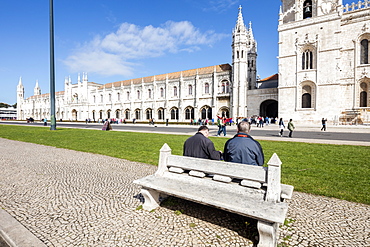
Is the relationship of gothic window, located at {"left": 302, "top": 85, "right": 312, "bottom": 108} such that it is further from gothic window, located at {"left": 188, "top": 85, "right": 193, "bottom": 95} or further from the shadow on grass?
the shadow on grass

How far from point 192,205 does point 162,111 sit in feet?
149

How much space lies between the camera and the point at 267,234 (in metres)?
2.38

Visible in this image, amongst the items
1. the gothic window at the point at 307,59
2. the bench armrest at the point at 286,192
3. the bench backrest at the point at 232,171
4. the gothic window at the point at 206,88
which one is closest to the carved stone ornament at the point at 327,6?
the gothic window at the point at 307,59

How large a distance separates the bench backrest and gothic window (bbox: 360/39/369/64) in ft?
113

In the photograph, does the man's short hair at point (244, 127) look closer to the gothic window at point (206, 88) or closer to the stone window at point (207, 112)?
the stone window at point (207, 112)

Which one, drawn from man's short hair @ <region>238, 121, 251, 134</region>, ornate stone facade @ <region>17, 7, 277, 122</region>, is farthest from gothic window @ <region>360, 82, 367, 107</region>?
man's short hair @ <region>238, 121, 251, 134</region>

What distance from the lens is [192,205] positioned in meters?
3.72

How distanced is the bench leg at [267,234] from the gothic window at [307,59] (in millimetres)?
33559

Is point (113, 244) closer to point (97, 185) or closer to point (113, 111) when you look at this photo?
point (97, 185)

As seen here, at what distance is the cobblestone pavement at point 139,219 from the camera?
265cm

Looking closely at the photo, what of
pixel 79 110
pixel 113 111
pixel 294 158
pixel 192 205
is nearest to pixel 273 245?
pixel 192 205

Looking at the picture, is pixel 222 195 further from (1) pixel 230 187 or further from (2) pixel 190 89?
(2) pixel 190 89

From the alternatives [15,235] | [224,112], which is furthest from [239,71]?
[15,235]

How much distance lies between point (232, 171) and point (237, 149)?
48cm
